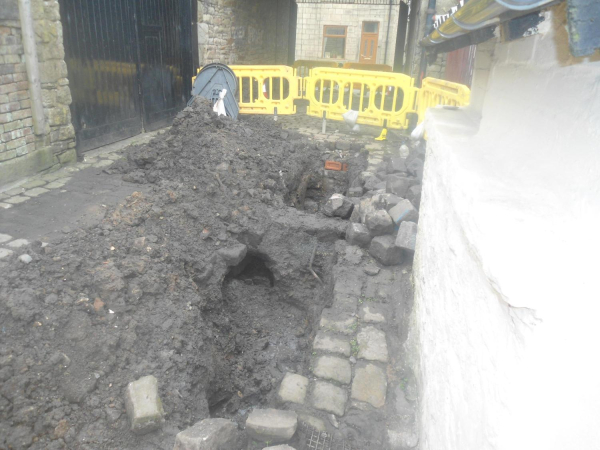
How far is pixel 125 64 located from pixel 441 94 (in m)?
5.35

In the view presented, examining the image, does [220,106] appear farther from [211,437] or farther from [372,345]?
[211,437]

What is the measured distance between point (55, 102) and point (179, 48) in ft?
13.5

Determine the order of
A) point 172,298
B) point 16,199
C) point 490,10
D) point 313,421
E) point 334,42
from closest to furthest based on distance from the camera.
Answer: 1. point 490,10
2. point 313,421
3. point 172,298
4. point 16,199
5. point 334,42

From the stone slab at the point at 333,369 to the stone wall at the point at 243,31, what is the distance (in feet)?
29.7

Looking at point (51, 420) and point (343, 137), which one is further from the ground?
point (343, 137)

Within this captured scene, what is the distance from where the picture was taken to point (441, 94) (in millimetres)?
6617

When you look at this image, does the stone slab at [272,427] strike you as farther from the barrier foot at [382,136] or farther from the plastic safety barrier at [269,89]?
the plastic safety barrier at [269,89]

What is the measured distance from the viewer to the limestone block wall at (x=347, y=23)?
79.4 feet

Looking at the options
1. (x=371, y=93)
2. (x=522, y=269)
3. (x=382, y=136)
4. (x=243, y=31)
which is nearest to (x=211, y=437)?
(x=522, y=269)


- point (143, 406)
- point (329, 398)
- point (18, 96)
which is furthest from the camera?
point (18, 96)

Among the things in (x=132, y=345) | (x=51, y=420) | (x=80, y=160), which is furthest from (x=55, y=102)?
(x=51, y=420)

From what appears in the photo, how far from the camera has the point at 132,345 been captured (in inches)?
118

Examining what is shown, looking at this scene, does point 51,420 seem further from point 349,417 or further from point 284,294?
point 284,294

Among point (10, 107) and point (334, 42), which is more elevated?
point (334, 42)
